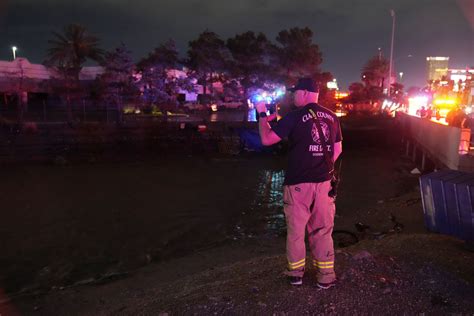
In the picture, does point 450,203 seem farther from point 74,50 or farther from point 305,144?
point 74,50

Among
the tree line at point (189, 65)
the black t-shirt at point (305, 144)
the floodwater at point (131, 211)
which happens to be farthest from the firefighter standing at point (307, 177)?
the tree line at point (189, 65)

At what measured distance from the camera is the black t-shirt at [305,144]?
4133 mm

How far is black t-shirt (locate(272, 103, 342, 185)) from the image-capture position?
413cm

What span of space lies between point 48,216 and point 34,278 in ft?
17.2

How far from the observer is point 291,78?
38.8 m

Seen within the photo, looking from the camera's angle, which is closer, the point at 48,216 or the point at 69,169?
the point at 48,216

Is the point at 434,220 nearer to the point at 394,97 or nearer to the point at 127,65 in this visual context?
the point at 127,65

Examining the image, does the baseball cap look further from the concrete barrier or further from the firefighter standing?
the concrete barrier

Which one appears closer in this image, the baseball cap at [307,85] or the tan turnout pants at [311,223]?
the tan turnout pants at [311,223]

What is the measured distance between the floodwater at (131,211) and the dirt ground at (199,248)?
5 centimetres

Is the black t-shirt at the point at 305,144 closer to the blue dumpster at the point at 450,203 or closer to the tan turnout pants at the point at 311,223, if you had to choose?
the tan turnout pants at the point at 311,223

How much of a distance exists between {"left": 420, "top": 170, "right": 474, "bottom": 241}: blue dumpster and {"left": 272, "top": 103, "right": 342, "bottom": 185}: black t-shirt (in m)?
3.91

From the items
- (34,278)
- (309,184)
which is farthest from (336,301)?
(34,278)

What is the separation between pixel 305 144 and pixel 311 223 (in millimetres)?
833
